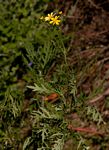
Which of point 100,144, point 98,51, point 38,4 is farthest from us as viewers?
point 38,4

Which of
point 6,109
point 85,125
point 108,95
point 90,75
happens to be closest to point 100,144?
point 85,125

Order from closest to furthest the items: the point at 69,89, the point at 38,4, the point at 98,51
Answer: the point at 69,89 < the point at 98,51 < the point at 38,4

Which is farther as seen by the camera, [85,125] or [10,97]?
[85,125]

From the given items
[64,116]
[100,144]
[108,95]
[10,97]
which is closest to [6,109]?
[10,97]

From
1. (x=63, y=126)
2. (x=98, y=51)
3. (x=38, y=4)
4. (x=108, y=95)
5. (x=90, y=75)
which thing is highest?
(x=38, y=4)

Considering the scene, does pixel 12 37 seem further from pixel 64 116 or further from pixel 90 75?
pixel 64 116

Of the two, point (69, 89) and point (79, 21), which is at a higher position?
point (79, 21)

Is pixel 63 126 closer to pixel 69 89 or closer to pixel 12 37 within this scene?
pixel 69 89
